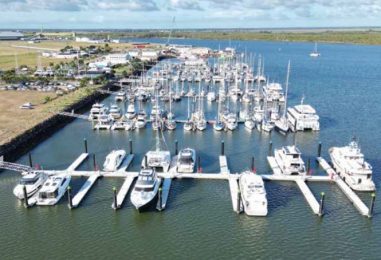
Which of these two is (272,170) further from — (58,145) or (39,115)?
(39,115)

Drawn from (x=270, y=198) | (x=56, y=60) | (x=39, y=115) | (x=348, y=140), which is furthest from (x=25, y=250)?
(x=56, y=60)

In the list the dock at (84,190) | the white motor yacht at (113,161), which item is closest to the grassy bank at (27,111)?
the white motor yacht at (113,161)

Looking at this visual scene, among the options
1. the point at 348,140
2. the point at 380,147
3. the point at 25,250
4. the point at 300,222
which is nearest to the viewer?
the point at 25,250

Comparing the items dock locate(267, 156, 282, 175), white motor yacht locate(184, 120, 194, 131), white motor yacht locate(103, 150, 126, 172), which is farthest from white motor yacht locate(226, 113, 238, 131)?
white motor yacht locate(103, 150, 126, 172)

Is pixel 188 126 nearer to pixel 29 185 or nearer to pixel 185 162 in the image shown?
pixel 185 162

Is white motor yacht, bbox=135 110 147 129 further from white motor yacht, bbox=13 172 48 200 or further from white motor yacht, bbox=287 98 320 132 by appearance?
white motor yacht, bbox=13 172 48 200
